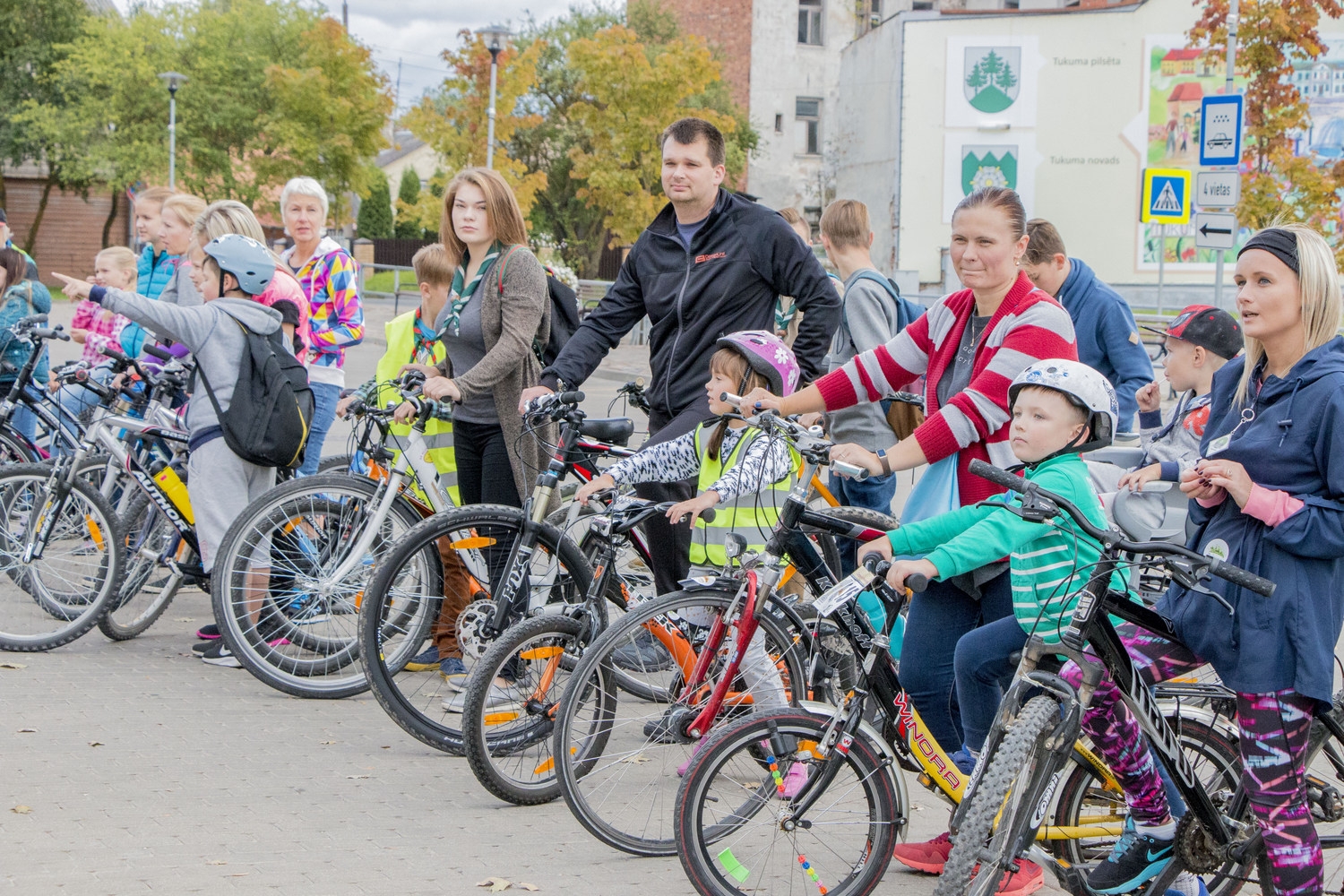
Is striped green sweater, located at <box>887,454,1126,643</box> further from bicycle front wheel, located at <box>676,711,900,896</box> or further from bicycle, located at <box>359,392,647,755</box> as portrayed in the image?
bicycle, located at <box>359,392,647,755</box>

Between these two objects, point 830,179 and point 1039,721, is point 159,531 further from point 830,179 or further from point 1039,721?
point 830,179

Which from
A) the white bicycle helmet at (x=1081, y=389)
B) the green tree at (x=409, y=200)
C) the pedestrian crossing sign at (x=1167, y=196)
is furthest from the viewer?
the green tree at (x=409, y=200)

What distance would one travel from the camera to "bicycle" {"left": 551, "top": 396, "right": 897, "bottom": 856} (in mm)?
3893

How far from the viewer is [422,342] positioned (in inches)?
258

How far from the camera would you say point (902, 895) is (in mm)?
3898

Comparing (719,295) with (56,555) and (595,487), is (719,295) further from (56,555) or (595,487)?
(56,555)

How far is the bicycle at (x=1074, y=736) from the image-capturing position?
10.1 feet

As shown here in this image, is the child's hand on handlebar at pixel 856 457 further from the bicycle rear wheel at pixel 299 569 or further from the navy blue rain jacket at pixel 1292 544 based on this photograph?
the bicycle rear wheel at pixel 299 569

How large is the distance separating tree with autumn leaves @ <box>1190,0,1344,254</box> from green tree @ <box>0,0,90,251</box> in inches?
1403

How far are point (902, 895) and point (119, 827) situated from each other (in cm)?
235

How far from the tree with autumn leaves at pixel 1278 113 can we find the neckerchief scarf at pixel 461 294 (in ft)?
49.7

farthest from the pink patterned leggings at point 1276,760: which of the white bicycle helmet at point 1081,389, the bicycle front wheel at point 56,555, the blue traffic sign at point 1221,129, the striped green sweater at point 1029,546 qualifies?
the blue traffic sign at point 1221,129

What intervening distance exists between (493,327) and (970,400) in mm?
2529

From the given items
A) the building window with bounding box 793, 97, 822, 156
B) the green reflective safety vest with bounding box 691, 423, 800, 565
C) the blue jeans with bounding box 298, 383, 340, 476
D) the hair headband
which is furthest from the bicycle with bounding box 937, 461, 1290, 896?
the building window with bounding box 793, 97, 822, 156
